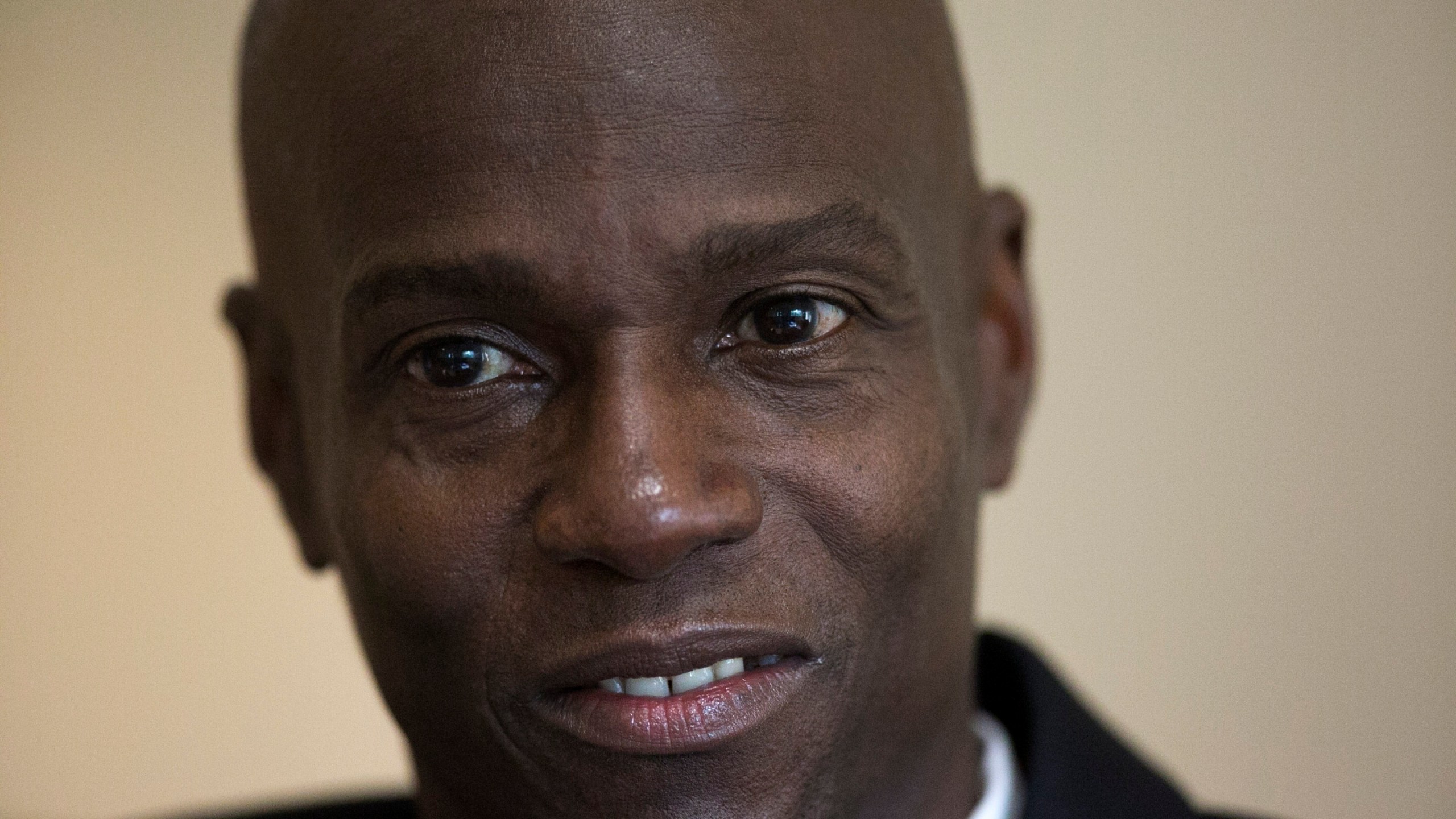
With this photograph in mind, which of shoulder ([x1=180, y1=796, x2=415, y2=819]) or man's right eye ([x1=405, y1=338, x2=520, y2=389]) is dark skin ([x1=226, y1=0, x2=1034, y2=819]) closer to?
man's right eye ([x1=405, y1=338, x2=520, y2=389])

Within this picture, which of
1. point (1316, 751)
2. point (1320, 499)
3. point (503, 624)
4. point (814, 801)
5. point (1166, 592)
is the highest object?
point (503, 624)

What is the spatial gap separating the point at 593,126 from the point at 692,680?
1.38ft

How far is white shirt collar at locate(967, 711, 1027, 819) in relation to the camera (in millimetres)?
1592

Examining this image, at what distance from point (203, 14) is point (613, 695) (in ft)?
6.11

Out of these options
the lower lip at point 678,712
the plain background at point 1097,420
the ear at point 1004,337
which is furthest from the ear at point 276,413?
the plain background at point 1097,420

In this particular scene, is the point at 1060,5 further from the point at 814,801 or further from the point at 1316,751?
the point at 814,801

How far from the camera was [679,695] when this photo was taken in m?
1.26

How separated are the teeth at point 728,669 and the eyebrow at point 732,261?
292 millimetres

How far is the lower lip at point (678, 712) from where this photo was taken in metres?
1.26

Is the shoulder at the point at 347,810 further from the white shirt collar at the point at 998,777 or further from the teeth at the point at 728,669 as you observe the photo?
the teeth at the point at 728,669

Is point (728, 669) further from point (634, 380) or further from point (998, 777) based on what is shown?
point (998, 777)

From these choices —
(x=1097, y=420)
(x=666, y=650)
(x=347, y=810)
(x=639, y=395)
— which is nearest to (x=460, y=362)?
(x=639, y=395)

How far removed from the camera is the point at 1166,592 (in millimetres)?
2400

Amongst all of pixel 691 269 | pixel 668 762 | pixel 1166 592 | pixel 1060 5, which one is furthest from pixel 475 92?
pixel 1166 592
